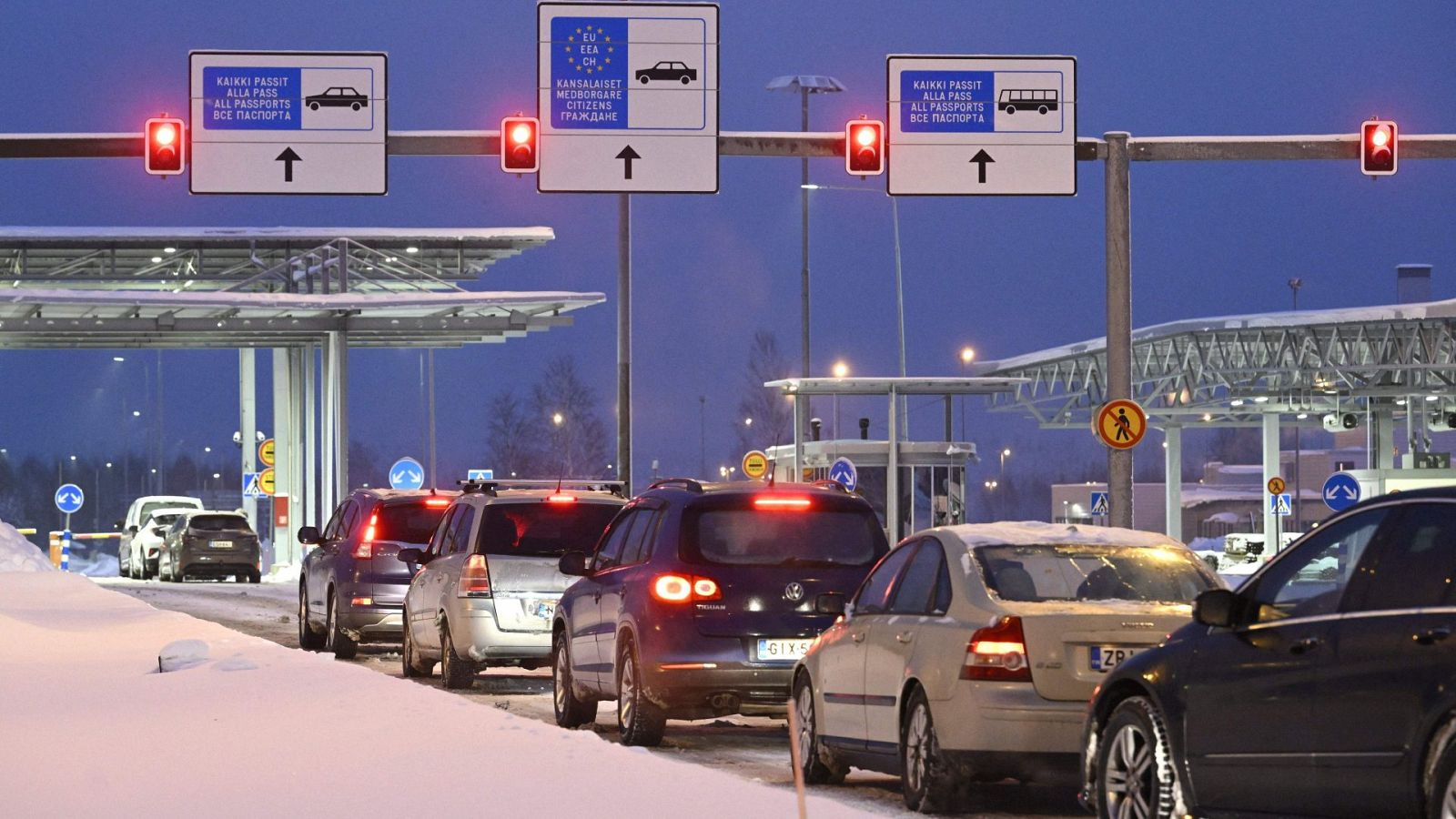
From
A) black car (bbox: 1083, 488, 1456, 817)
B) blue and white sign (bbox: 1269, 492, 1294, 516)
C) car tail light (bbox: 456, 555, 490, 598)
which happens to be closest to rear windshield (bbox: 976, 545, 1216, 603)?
black car (bbox: 1083, 488, 1456, 817)

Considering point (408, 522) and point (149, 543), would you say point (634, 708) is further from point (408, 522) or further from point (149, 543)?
point (149, 543)

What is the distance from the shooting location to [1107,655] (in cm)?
1082

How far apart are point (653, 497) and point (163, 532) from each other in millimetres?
38292

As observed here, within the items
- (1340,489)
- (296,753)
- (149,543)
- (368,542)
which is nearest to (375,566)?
(368,542)

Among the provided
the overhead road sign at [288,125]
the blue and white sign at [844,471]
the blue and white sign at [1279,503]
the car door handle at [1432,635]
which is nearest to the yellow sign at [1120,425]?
the overhead road sign at [288,125]

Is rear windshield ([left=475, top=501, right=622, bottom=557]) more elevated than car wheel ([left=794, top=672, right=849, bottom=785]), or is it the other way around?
rear windshield ([left=475, top=501, right=622, bottom=557])

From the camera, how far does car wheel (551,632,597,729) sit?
16.2 metres

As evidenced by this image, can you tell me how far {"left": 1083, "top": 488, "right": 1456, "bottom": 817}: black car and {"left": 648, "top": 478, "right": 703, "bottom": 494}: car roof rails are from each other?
5.60 metres

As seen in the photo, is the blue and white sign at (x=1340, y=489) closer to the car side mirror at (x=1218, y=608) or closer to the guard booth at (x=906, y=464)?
the guard booth at (x=906, y=464)

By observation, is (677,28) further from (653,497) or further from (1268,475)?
(1268,475)

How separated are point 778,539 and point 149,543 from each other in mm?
39517

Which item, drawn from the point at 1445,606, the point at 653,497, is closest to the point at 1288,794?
the point at 1445,606

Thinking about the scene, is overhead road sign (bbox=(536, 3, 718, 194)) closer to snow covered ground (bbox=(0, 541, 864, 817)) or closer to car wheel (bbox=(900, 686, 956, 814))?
snow covered ground (bbox=(0, 541, 864, 817))

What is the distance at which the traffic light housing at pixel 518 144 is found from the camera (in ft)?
84.9
